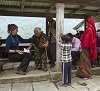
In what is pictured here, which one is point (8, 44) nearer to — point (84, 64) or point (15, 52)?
point (15, 52)

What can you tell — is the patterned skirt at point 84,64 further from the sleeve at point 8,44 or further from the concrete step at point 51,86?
the sleeve at point 8,44

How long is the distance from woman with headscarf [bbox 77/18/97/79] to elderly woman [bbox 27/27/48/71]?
1304 millimetres

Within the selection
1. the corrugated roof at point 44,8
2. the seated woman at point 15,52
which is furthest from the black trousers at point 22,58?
the corrugated roof at point 44,8

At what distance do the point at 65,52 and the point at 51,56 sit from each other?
1.78 meters

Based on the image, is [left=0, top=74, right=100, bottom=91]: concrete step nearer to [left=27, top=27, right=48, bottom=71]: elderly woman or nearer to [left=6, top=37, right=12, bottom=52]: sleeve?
[left=27, top=27, right=48, bottom=71]: elderly woman

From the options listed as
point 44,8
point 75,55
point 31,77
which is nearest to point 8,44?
point 31,77

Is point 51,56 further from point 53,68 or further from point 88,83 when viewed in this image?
point 88,83

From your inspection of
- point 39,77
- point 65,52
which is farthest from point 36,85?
point 65,52

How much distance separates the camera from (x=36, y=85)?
18.4ft

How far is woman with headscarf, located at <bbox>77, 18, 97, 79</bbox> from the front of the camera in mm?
5957

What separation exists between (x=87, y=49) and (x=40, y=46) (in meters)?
1.69

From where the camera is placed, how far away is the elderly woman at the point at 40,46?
21.4 feet

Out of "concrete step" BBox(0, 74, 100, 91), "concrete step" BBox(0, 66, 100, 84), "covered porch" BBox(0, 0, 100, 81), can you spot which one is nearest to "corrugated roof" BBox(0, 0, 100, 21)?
"covered porch" BBox(0, 0, 100, 81)

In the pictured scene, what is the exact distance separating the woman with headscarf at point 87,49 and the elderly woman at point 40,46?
1304 millimetres
